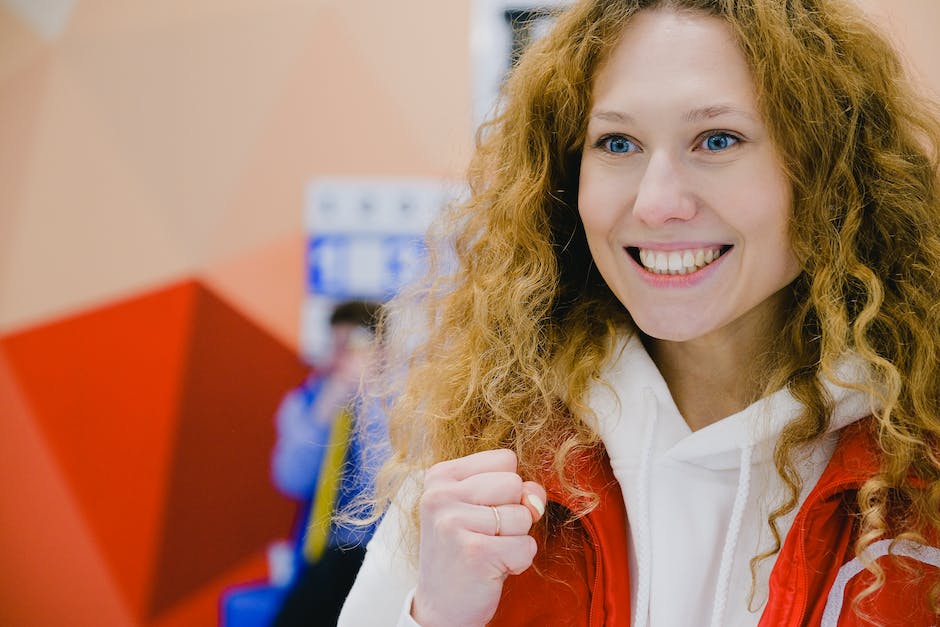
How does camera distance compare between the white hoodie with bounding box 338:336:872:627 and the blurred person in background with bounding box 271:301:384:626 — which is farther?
the blurred person in background with bounding box 271:301:384:626

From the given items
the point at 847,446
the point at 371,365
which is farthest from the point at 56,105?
the point at 847,446

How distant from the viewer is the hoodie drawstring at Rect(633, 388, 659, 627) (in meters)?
1.12

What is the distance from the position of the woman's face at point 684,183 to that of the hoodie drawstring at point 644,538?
15 cm

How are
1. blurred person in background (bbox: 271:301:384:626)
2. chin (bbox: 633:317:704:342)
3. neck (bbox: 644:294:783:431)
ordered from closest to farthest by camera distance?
chin (bbox: 633:317:704:342), neck (bbox: 644:294:783:431), blurred person in background (bbox: 271:301:384:626)

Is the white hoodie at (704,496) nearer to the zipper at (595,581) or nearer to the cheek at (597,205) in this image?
the zipper at (595,581)

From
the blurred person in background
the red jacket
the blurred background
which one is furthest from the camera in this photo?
the blurred background

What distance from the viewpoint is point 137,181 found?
3.29 metres

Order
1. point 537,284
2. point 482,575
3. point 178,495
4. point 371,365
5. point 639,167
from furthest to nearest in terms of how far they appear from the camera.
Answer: point 178,495, point 371,365, point 537,284, point 639,167, point 482,575

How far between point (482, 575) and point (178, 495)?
2428 millimetres

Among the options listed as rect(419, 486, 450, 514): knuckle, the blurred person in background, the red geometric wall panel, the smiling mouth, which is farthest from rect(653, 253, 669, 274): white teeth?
the red geometric wall panel

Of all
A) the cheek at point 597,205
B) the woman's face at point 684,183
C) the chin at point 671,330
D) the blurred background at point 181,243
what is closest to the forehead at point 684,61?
the woman's face at point 684,183

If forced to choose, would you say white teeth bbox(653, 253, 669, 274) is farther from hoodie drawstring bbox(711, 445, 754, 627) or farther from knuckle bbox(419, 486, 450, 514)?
knuckle bbox(419, 486, 450, 514)

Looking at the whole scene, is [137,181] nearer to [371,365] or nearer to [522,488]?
[371,365]

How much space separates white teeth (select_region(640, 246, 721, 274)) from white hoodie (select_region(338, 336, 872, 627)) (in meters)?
0.17
